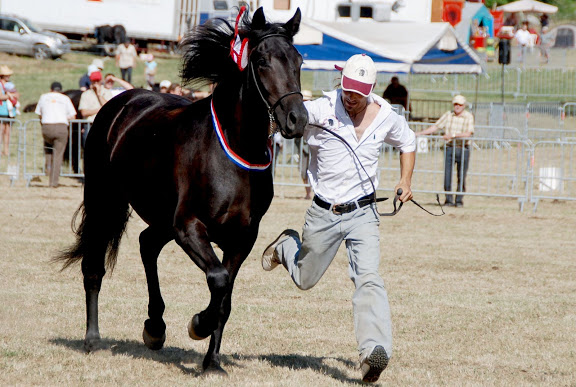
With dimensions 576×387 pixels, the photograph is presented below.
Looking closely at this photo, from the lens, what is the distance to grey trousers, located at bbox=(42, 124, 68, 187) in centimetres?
1611

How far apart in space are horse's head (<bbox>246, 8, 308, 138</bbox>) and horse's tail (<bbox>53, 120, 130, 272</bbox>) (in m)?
1.99

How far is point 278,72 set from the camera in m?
5.22

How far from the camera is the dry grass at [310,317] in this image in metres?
5.96

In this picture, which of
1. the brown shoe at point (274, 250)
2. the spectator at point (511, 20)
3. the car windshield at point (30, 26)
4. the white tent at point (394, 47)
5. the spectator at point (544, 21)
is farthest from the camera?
the spectator at point (511, 20)

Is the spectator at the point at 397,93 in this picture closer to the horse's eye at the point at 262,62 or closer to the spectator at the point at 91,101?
the spectator at the point at 91,101

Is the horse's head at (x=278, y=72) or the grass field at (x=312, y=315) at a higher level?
the horse's head at (x=278, y=72)

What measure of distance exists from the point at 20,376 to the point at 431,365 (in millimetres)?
2701

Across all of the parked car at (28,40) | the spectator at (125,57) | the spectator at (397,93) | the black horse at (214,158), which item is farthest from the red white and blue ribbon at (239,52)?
the parked car at (28,40)

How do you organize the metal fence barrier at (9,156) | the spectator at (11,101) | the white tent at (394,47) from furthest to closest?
the white tent at (394,47) → the spectator at (11,101) → the metal fence barrier at (9,156)

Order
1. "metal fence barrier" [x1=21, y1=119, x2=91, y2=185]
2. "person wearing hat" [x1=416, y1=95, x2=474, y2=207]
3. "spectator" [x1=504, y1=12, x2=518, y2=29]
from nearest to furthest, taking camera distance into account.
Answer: "person wearing hat" [x1=416, y1=95, x2=474, y2=207], "metal fence barrier" [x1=21, y1=119, x2=91, y2=185], "spectator" [x1=504, y1=12, x2=518, y2=29]

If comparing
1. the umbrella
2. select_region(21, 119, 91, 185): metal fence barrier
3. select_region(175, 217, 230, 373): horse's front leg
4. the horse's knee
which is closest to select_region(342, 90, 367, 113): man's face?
select_region(175, 217, 230, 373): horse's front leg

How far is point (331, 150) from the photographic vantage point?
5.67m

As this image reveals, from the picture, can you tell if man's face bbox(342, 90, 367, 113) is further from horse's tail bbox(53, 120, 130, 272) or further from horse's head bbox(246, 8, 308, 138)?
horse's tail bbox(53, 120, 130, 272)

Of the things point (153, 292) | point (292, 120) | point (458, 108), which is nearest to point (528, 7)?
point (458, 108)
